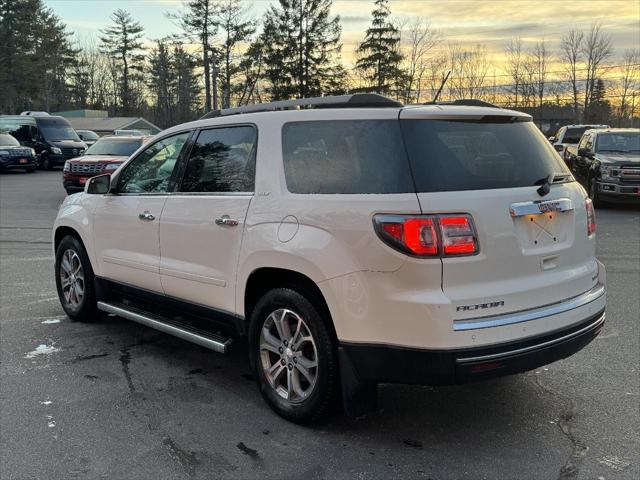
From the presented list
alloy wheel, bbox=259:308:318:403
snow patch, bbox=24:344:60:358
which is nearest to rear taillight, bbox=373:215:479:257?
alloy wheel, bbox=259:308:318:403

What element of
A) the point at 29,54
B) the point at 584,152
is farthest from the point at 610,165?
the point at 29,54

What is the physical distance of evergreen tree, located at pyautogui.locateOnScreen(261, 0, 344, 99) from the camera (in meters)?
50.8

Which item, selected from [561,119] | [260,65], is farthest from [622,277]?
[561,119]

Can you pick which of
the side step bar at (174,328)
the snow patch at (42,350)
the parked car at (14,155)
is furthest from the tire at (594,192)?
the parked car at (14,155)

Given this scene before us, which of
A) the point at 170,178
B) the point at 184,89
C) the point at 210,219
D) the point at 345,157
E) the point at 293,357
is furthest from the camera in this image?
the point at 184,89

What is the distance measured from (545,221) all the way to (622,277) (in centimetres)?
483

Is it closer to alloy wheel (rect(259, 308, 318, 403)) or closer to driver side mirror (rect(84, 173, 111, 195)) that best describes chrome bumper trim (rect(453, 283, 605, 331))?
alloy wheel (rect(259, 308, 318, 403))

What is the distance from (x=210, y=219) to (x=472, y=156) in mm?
1774

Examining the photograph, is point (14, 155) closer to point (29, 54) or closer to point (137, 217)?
point (137, 217)

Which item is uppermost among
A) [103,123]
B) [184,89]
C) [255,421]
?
[184,89]

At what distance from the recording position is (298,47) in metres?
50.9

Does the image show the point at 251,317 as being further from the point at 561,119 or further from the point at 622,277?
the point at 561,119

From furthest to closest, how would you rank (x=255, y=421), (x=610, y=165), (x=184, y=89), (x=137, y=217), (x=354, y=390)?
(x=184, y=89), (x=610, y=165), (x=137, y=217), (x=255, y=421), (x=354, y=390)

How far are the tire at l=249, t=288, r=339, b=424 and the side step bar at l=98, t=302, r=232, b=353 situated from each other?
30cm
